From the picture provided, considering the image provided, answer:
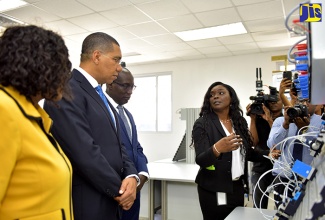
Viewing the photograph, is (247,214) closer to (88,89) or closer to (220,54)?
(88,89)

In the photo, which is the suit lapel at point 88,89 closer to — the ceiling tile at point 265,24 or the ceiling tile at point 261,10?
the ceiling tile at point 261,10

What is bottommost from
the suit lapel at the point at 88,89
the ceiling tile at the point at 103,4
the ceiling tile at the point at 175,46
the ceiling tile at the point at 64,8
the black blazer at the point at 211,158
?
the black blazer at the point at 211,158

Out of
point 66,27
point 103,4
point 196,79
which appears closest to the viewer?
point 103,4

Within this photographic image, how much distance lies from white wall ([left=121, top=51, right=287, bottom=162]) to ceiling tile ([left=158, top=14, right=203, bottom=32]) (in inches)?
84.7

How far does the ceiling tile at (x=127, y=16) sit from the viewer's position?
359cm

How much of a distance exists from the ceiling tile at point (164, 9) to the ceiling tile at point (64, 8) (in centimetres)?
75

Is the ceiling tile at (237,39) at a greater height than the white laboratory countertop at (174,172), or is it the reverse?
the ceiling tile at (237,39)

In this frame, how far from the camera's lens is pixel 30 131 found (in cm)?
70

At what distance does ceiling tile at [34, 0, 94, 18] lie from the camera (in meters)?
3.33

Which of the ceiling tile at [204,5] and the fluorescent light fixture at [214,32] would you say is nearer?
the ceiling tile at [204,5]

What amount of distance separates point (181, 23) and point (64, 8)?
1618 millimetres

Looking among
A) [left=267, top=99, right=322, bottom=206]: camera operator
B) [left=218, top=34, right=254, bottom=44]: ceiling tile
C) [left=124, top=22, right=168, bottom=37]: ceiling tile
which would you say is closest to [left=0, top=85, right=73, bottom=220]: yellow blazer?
[left=267, top=99, right=322, bottom=206]: camera operator

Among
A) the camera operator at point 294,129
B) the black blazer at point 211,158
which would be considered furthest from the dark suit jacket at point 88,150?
the camera operator at point 294,129

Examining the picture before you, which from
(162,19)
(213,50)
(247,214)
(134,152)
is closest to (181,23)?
(162,19)
